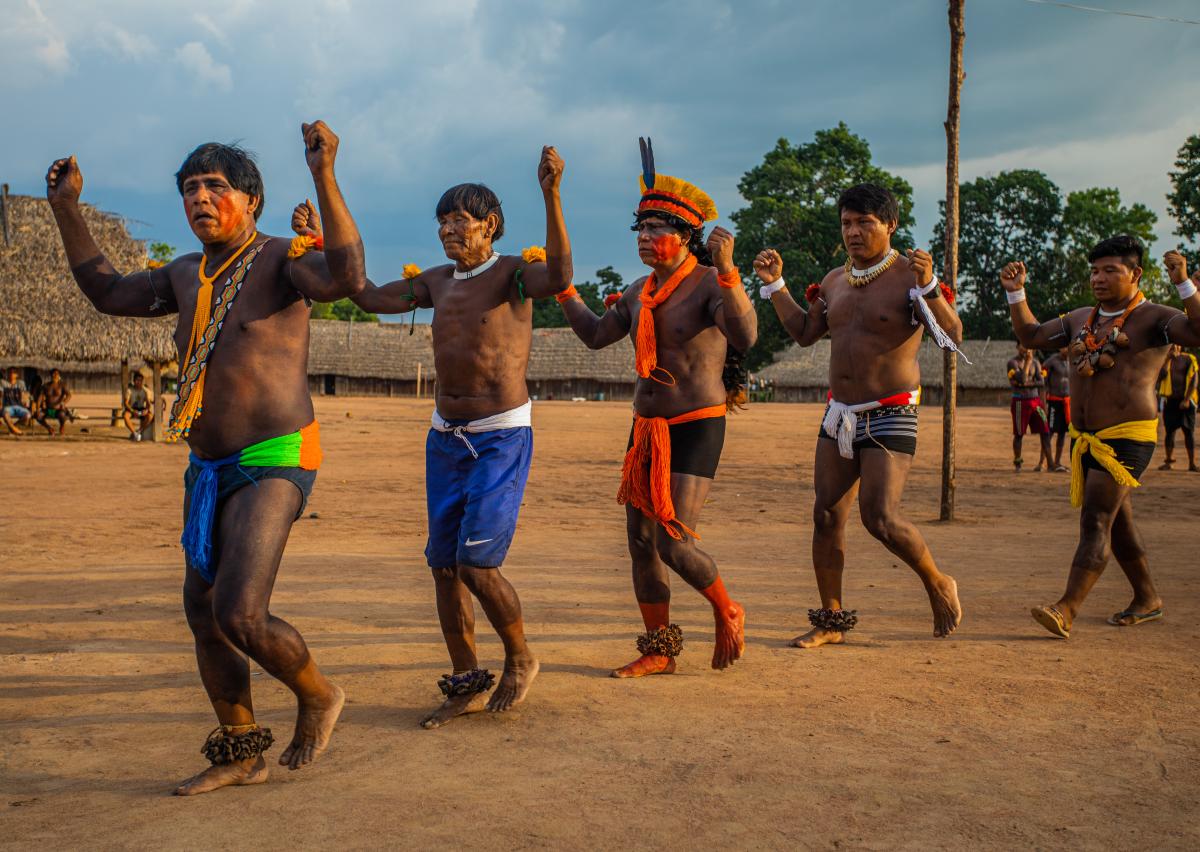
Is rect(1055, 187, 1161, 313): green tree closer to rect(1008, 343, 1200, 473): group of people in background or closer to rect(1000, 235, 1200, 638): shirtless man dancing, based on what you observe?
rect(1008, 343, 1200, 473): group of people in background

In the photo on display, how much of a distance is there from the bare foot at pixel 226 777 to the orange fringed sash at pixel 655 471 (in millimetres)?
2118

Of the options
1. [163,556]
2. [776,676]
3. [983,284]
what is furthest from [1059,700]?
[983,284]

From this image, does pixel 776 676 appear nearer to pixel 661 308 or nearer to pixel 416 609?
pixel 661 308

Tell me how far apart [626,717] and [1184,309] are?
12.6ft

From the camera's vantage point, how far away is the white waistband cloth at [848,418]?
5598 mm

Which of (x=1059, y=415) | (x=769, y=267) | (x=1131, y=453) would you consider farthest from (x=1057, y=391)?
(x=769, y=267)

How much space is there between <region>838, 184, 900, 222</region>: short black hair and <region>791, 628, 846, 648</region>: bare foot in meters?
2.18

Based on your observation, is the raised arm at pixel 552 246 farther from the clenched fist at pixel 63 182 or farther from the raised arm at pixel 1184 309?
the raised arm at pixel 1184 309

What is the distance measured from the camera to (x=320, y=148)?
136 inches

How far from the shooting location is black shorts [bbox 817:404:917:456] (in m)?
5.52

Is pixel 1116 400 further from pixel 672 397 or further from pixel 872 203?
pixel 672 397

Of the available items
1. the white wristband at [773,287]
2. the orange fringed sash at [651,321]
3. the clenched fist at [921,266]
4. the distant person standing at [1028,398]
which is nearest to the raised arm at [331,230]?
the orange fringed sash at [651,321]

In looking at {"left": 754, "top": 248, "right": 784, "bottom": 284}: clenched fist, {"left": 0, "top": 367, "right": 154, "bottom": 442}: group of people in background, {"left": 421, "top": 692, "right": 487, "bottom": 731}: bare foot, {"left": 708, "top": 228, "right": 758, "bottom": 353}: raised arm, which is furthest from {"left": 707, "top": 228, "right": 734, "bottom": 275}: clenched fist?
{"left": 0, "top": 367, "right": 154, "bottom": 442}: group of people in background

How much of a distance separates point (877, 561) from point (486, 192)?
16.5 ft
